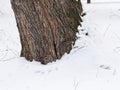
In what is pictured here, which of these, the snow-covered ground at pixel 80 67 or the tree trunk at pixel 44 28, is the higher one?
the tree trunk at pixel 44 28

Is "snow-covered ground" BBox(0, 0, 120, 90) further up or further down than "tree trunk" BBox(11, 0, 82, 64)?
further down

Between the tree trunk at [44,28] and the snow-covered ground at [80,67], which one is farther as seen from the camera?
the tree trunk at [44,28]

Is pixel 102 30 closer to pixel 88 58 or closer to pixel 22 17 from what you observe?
pixel 88 58

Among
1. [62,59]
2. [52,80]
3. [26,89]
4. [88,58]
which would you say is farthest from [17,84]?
[88,58]

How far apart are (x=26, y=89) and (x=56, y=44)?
80 centimetres

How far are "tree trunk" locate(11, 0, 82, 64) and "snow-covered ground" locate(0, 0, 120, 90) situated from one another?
0.13 m

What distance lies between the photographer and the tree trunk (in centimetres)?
406

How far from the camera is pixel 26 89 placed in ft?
12.4

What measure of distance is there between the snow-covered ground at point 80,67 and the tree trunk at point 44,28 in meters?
0.13

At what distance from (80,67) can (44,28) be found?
2.36 ft

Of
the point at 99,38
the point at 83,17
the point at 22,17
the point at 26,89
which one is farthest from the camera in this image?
the point at 83,17

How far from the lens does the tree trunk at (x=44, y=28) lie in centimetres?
406

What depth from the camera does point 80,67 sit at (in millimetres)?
4059

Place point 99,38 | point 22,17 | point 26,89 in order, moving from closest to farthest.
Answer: point 26,89 < point 22,17 < point 99,38
